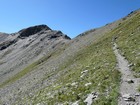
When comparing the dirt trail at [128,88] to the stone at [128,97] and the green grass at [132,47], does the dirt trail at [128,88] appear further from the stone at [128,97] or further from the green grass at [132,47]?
the green grass at [132,47]

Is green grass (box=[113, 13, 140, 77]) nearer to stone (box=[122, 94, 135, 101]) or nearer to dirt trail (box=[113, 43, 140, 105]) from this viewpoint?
dirt trail (box=[113, 43, 140, 105])

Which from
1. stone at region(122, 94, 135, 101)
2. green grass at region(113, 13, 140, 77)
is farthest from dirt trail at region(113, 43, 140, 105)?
green grass at region(113, 13, 140, 77)

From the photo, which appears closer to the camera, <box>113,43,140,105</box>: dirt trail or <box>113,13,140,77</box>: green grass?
<box>113,43,140,105</box>: dirt trail

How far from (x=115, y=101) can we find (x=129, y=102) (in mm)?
1056

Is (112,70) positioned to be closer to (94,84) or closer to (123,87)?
(94,84)

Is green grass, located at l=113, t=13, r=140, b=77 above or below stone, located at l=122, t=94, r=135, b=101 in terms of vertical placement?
above

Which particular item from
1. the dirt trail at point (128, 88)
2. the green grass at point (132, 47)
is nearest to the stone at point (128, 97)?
→ the dirt trail at point (128, 88)

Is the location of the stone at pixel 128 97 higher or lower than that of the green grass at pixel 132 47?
lower

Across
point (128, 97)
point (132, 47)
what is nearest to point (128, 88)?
point (128, 97)

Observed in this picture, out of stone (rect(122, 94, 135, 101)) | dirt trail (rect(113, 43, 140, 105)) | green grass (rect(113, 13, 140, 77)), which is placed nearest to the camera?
dirt trail (rect(113, 43, 140, 105))

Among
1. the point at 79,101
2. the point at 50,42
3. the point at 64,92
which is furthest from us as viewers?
the point at 50,42

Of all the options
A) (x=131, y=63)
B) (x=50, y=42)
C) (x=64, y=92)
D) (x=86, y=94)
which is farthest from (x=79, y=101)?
(x=50, y=42)

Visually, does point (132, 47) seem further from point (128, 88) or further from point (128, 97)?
point (128, 97)

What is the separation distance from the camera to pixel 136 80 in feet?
79.2
